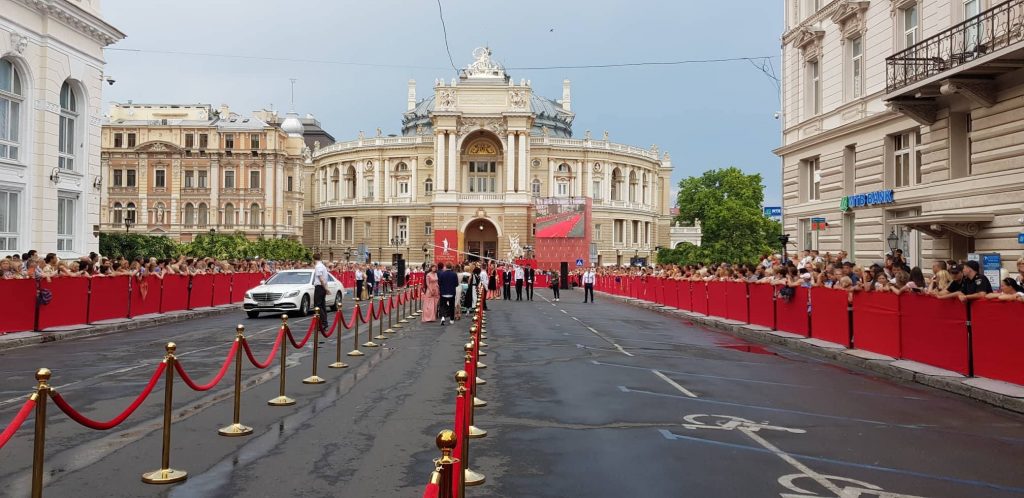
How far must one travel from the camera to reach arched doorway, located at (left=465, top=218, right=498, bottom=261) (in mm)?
93312

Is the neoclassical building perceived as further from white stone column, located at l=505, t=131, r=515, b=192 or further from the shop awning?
the shop awning

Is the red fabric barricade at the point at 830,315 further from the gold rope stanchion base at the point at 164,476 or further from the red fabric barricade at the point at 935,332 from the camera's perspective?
the gold rope stanchion base at the point at 164,476

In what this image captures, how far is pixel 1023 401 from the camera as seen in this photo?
A: 416 inches

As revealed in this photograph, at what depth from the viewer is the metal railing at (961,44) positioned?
1819cm

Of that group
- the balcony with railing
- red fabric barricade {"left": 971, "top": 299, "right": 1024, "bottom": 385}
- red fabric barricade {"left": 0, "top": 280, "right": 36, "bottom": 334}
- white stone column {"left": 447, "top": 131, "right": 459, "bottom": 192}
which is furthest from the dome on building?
red fabric barricade {"left": 971, "top": 299, "right": 1024, "bottom": 385}

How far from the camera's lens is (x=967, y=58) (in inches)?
803

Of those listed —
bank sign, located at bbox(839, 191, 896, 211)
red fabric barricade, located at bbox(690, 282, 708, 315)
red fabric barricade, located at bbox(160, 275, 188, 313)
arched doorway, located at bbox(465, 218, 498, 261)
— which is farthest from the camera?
arched doorway, located at bbox(465, 218, 498, 261)

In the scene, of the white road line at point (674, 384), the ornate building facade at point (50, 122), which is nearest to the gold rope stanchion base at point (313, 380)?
the white road line at point (674, 384)

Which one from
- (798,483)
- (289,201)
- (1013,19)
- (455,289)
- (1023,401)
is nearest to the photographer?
(798,483)

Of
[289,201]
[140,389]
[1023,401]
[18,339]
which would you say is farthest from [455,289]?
[289,201]

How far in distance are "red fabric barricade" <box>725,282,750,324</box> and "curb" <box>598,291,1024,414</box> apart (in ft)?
1.31

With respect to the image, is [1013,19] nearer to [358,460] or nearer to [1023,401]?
[1023,401]

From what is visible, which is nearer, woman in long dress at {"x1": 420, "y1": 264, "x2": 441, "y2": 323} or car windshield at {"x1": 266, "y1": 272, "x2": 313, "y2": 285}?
woman in long dress at {"x1": 420, "y1": 264, "x2": 441, "y2": 323}

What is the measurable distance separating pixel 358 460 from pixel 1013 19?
59.2 ft
